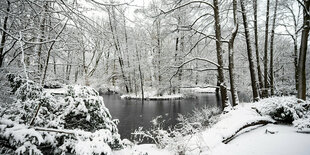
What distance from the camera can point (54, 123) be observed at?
213 cm

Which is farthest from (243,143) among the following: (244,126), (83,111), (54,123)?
(54,123)

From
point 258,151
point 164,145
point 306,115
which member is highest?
point 306,115

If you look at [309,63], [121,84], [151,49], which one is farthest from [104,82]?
[309,63]

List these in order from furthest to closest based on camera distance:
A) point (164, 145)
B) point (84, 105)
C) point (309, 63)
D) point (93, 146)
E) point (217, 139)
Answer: point (309, 63)
point (164, 145)
point (217, 139)
point (84, 105)
point (93, 146)

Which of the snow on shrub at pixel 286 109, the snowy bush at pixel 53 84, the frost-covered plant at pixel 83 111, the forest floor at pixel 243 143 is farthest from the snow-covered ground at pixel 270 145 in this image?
the snowy bush at pixel 53 84

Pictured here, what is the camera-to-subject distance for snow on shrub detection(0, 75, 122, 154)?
4.92ft

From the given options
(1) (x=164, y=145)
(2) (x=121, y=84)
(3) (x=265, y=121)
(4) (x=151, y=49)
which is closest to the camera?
(1) (x=164, y=145)

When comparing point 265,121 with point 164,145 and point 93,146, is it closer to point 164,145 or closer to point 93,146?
point 164,145

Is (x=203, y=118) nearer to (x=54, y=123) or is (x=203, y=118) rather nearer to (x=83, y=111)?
(x=83, y=111)

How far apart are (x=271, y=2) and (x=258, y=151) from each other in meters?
10.6

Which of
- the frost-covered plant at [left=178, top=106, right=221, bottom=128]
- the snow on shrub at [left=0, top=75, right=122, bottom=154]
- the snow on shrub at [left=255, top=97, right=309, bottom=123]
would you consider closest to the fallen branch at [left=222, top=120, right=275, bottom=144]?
the snow on shrub at [left=255, top=97, right=309, bottom=123]

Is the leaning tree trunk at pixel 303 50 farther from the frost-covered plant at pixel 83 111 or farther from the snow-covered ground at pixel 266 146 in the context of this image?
the frost-covered plant at pixel 83 111

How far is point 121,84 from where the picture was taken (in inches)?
899

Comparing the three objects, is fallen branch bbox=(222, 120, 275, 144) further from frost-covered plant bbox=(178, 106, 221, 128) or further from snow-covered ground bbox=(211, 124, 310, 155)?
frost-covered plant bbox=(178, 106, 221, 128)
